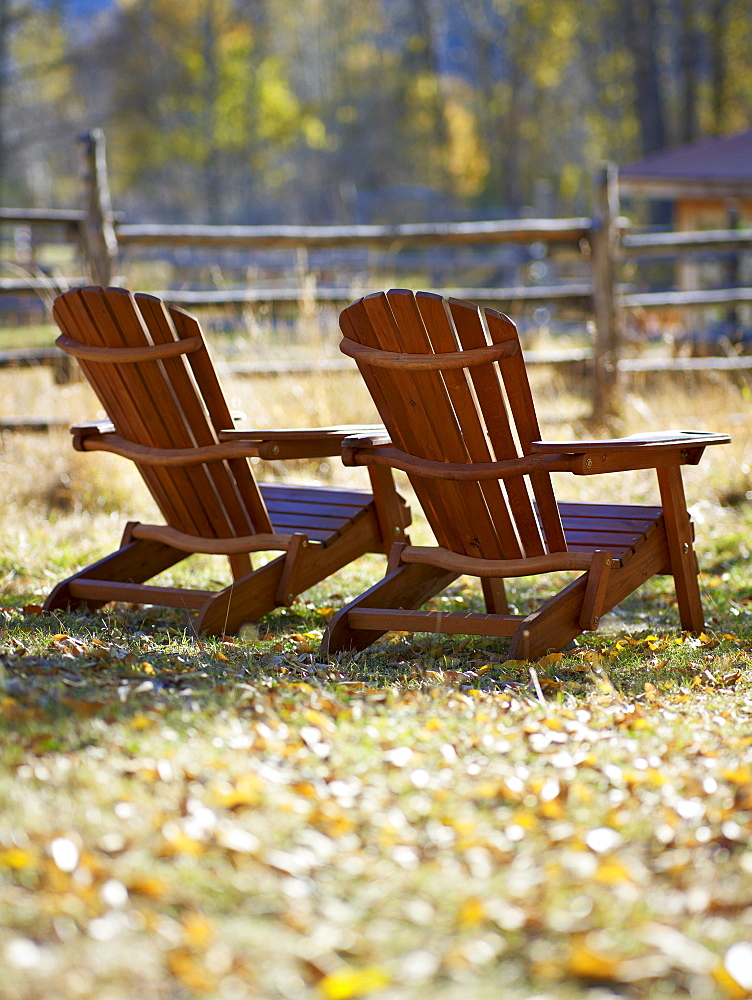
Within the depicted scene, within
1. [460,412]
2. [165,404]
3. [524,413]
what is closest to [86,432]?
[165,404]

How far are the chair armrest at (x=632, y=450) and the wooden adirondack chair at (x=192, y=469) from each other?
916 millimetres

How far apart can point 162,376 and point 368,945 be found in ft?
7.67

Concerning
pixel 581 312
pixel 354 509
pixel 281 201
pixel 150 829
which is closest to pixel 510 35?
pixel 281 201

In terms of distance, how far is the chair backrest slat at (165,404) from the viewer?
364cm

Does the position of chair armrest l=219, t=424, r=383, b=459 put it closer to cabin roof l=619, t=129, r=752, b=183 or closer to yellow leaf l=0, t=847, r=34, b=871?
yellow leaf l=0, t=847, r=34, b=871

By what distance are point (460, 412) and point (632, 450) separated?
532mm

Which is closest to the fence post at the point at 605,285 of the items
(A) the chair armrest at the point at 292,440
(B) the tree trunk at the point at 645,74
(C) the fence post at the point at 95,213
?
(C) the fence post at the point at 95,213

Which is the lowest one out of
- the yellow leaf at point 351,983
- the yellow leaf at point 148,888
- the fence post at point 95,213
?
the yellow leaf at point 351,983

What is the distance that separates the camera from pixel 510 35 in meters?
32.6

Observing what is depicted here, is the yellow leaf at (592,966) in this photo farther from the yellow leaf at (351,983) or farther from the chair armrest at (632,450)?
the chair armrest at (632,450)

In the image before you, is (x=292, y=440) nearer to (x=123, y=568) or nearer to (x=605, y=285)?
(x=123, y=568)

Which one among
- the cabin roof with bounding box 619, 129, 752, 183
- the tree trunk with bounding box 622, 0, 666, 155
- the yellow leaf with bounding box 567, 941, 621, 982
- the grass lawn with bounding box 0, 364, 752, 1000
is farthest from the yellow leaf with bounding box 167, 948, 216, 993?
the tree trunk with bounding box 622, 0, 666, 155

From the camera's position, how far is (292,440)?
374 cm

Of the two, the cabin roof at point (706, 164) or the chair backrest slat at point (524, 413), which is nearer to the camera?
the chair backrest slat at point (524, 413)
